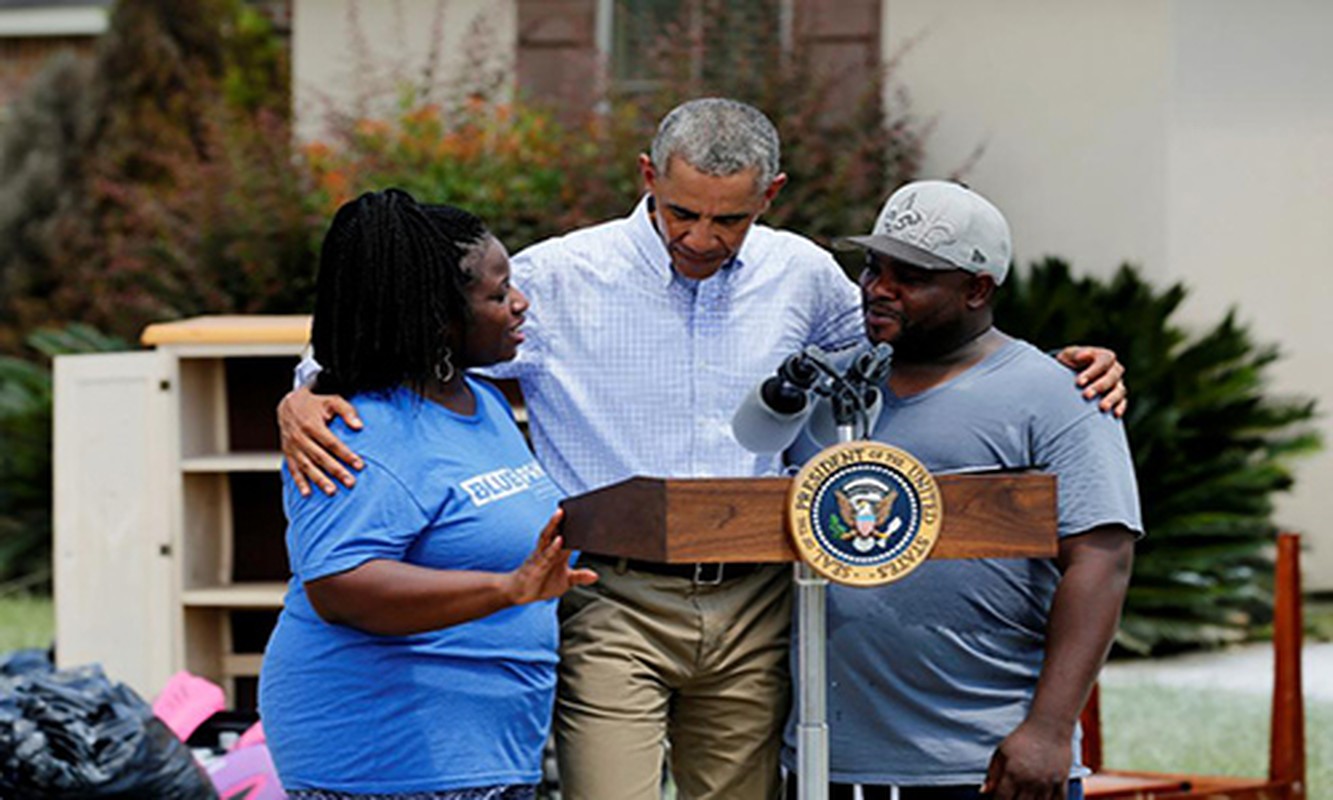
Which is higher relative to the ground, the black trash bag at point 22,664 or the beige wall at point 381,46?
the beige wall at point 381,46

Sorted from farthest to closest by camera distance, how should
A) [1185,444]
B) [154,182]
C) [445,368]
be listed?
[154,182] → [1185,444] → [445,368]

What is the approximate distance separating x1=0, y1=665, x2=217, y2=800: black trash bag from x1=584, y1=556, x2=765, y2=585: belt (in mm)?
1638

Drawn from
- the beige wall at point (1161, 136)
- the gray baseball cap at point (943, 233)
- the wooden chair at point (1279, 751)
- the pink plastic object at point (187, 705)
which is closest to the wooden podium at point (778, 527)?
the gray baseball cap at point (943, 233)

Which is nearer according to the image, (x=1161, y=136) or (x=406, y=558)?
(x=406, y=558)

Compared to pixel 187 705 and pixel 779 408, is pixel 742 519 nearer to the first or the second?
pixel 779 408

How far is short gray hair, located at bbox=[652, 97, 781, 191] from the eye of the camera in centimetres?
359

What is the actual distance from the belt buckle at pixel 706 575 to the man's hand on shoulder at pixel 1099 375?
68cm

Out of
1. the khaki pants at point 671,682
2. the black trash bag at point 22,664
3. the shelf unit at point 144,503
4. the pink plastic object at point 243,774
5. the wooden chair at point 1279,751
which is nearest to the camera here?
the khaki pants at point 671,682

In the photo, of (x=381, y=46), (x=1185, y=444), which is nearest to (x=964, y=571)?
(x=1185, y=444)

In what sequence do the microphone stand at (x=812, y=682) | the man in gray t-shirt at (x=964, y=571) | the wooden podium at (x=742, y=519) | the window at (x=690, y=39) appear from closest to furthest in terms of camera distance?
the wooden podium at (x=742, y=519) < the microphone stand at (x=812, y=682) < the man in gray t-shirt at (x=964, y=571) < the window at (x=690, y=39)

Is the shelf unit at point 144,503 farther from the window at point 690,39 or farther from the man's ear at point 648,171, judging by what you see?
the window at point 690,39

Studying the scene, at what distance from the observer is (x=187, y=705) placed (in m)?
5.60

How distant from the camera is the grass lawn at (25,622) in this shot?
9.48 meters

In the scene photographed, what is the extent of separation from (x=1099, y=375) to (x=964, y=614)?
0.45 metres
